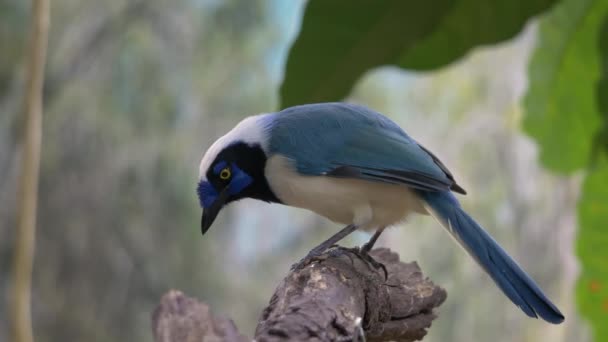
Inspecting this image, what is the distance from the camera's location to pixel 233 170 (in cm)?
187

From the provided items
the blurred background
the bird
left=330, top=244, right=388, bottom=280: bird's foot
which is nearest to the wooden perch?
left=330, top=244, right=388, bottom=280: bird's foot

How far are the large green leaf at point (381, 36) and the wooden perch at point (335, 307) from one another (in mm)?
457

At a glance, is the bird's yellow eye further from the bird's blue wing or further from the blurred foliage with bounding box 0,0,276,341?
the blurred foliage with bounding box 0,0,276,341

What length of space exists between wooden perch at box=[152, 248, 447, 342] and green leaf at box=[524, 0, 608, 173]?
64cm

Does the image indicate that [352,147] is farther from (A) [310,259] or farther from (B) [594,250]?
(B) [594,250]

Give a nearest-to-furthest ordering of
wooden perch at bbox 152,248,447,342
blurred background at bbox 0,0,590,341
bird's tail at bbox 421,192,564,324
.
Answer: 1. wooden perch at bbox 152,248,447,342
2. bird's tail at bbox 421,192,564,324
3. blurred background at bbox 0,0,590,341

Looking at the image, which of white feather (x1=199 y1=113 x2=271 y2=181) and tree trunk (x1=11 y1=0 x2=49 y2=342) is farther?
white feather (x1=199 y1=113 x2=271 y2=181)

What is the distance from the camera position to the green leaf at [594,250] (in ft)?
6.72

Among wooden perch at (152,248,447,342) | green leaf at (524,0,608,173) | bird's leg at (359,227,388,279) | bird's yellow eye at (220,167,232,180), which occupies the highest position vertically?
green leaf at (524,0,608,173)

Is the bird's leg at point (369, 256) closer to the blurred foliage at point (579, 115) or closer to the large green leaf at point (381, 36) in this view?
the large green leaf at point (381, 36)

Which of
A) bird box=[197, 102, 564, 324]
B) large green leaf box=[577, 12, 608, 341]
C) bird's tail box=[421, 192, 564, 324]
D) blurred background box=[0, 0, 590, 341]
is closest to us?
bird's tail box=[421, 192, 564, 324]

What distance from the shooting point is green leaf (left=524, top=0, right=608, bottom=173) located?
84.4 inches

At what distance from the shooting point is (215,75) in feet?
17.0

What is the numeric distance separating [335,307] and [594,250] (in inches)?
45.0
